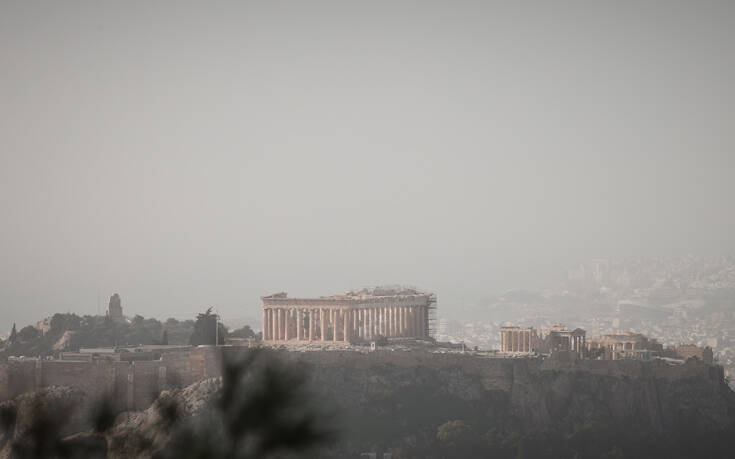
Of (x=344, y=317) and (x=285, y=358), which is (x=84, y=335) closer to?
(x=344, y=317)

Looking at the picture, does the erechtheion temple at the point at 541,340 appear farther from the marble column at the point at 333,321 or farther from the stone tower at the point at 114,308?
the stone tower at the point at 114,308

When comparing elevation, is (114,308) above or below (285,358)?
above

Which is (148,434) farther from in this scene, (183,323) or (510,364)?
(183,323)

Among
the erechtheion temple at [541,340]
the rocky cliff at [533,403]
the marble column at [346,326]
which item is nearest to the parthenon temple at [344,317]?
the marble column at [346,326]

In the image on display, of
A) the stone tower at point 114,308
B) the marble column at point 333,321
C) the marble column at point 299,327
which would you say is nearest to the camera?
the marble column at point 333,321

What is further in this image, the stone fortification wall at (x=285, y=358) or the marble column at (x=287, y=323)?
the marble column at (x=287, y=323)

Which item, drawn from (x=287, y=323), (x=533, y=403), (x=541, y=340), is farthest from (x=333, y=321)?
(x=533, y=403)

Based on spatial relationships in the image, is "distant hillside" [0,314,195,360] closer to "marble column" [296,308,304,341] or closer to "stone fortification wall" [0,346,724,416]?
"marble column" [296,308,304,341]

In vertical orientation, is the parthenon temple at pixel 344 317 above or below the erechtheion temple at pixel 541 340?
above
